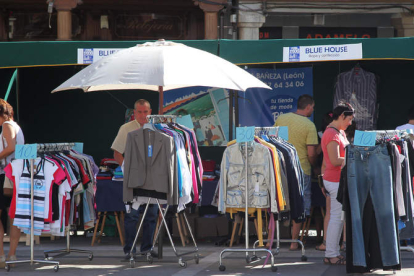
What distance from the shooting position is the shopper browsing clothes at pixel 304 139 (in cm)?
842

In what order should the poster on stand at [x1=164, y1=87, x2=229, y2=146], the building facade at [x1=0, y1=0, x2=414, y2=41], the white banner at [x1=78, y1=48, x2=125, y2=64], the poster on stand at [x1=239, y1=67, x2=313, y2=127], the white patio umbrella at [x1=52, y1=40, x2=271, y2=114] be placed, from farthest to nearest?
the building facade at [x1=0, y1=0, x2=414, y2=41], the poster on stand at [x1=164, y1=87, x2=229, y2=146], the poster on stand at [x1=239, y1=67, x2=313, y2=127], the white banner at [x1=78, y1=48, x2=125, y2=64], the white patio umbrella at [x1=52, y1=40, x2=271, y2=114]

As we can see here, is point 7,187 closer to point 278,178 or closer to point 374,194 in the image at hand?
point 278,178

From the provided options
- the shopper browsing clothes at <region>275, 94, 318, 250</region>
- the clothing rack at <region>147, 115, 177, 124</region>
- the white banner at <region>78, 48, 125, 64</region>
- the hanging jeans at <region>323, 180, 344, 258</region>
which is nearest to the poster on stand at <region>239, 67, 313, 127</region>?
the shopper browsing clothes at <region>275, 94, 318, 250</region>

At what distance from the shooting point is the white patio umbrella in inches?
275

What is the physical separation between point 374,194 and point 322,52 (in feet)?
9.58

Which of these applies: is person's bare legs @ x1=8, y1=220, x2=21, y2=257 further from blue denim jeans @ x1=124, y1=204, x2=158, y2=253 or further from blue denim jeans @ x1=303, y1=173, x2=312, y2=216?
blue denim jeans @ x1=303, y1=173, x2=312, y2=216

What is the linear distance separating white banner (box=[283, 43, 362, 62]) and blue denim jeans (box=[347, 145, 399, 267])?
2.55m

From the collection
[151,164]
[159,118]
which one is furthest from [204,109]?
[151,164]

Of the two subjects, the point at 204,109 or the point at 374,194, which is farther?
the point at 204,109

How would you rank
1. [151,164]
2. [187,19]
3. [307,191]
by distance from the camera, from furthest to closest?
[187,19] < [307,191] < [151,164]

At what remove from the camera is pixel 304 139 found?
848 centimetres

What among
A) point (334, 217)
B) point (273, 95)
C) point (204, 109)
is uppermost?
point (273, 95)

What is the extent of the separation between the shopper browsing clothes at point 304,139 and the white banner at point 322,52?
2.65ft

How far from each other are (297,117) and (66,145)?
294 centimetres
